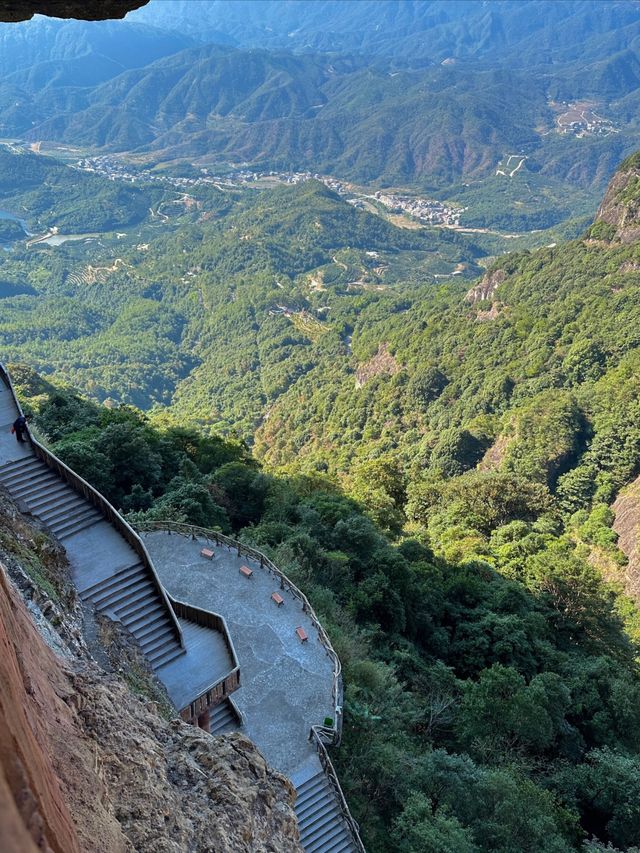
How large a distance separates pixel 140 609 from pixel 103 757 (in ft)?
22.5

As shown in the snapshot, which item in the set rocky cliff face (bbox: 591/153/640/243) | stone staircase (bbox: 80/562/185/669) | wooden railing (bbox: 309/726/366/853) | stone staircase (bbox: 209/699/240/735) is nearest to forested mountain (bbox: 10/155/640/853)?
wooden railing (bbox: 309/726/366/853)

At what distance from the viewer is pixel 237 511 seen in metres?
30.8

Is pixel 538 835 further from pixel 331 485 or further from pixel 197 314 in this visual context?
pixel 197 314

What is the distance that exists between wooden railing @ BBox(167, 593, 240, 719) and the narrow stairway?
331cm

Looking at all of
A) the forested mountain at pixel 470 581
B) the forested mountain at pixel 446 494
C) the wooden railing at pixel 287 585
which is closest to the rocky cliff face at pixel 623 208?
the forested mountain at pixel 446 494

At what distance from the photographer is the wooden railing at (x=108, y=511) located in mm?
15791

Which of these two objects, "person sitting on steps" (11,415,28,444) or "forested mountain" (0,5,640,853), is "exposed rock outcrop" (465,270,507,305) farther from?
"person sitting on steps" (11,415,28,444)

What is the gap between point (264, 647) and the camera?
18594 mm

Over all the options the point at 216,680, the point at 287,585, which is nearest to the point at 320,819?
the point at 216,680

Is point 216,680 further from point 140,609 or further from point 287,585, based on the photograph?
point 287,585

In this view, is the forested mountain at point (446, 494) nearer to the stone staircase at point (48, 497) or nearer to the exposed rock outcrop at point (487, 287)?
the exposed rock outcrop at point (487, 287)

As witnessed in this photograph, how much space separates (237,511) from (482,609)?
1357 cm

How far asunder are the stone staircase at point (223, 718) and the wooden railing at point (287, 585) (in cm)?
237

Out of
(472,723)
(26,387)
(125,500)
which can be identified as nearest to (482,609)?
(472,723)
